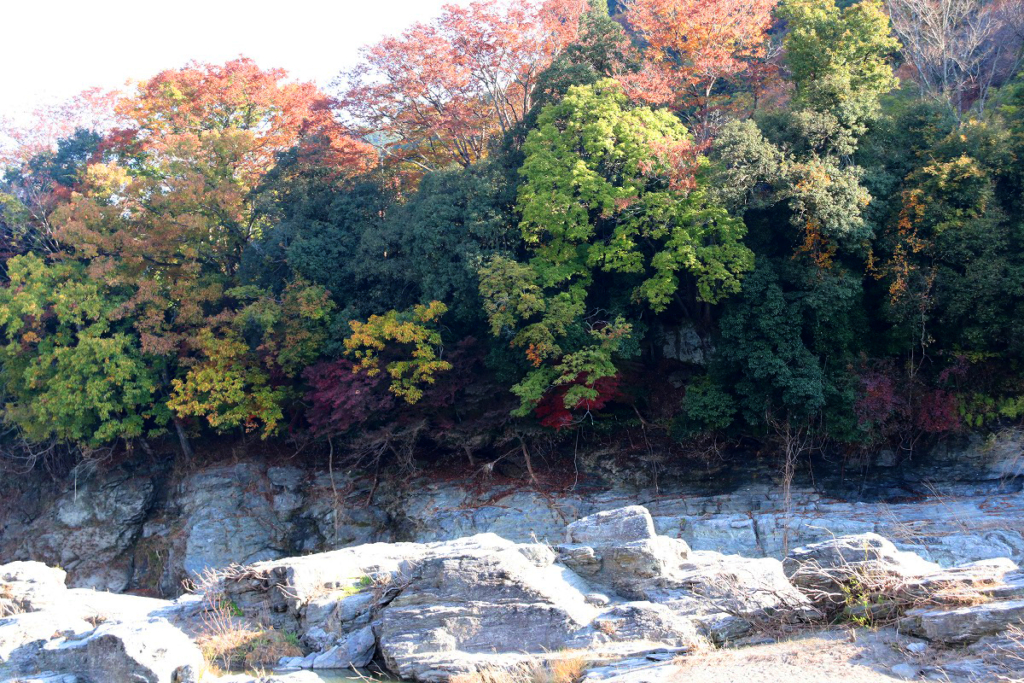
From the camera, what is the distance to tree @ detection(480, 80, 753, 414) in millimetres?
20656

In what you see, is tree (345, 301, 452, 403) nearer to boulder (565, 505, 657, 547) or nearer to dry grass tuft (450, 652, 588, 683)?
boulder (565, 505, 657, 547)

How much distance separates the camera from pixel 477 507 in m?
22.6

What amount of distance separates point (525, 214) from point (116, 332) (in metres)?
12.7

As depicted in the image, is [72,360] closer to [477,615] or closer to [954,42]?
[477,615]

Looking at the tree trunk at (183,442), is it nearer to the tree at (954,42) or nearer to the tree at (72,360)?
the tree at (72,360)

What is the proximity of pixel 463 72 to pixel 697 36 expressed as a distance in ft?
21.2

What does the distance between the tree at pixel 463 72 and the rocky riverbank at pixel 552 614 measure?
14.5 m

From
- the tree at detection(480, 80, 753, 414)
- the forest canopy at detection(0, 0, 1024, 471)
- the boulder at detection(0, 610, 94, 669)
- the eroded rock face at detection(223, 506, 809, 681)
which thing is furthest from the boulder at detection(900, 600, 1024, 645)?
the tree at detection(480, 80, 753, 414)

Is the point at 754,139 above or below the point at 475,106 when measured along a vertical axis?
below

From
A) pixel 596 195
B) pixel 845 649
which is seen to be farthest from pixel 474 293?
pixel 845 649

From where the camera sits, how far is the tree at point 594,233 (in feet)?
67.8

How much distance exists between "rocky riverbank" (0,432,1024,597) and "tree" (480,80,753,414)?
2.86 meters

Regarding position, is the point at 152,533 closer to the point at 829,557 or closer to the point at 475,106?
the point at 475,106

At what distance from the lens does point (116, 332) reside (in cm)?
2602
